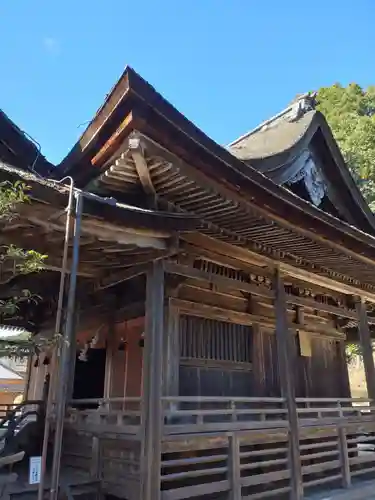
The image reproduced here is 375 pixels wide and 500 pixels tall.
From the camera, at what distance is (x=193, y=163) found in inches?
181

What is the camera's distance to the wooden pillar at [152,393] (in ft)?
14.6

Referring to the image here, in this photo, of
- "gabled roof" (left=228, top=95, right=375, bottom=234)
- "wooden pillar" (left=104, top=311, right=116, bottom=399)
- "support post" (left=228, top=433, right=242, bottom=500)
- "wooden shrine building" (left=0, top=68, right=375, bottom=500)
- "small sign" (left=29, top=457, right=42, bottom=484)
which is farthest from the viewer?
"gabled roof" (left=228, top=95, right=375, bottom=234)

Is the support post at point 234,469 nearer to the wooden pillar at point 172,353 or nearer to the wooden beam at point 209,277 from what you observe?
the wooden pillar at point 172,353

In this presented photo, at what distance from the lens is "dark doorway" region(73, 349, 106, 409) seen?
8078 millimetres

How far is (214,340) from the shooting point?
6949 millimetres

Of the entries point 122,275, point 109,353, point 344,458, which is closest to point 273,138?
point 122,275

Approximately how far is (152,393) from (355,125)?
21.1 metres

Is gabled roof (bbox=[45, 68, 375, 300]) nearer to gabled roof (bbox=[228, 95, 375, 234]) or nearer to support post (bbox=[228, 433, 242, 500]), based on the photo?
gabled roof (bbox=[228, 95, 375, 234])

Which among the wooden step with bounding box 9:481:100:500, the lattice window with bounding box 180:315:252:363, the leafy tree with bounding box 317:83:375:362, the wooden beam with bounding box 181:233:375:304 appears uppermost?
the leafy tree with bounding box 317:83:375:362

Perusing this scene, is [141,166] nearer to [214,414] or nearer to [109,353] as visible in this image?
[214,414]

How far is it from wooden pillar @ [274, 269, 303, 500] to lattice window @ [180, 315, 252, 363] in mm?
953

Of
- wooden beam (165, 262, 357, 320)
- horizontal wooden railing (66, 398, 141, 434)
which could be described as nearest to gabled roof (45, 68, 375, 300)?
wooden beam (165, 262, 357, 320)

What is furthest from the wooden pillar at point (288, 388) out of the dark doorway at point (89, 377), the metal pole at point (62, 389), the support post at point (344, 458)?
the metal pole at point (62, 389)

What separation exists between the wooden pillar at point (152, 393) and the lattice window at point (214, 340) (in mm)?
1549
